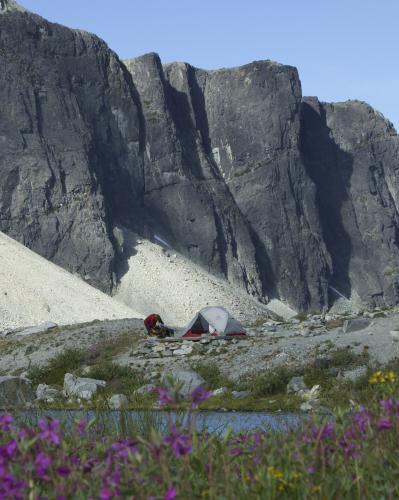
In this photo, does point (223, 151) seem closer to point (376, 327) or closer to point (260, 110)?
point (260, 110)

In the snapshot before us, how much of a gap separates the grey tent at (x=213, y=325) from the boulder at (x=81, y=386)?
14.1 meters

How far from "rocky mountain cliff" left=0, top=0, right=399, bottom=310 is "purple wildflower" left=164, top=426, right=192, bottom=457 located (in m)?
122

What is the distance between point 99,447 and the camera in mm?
6051

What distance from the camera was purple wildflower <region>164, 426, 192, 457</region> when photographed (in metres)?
5.31

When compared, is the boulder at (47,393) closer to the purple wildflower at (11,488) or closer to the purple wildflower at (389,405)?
the purple wildflower at (389,405)

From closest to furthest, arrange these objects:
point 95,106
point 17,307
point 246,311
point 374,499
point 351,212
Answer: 1. point 374,499
2. point 17,307
3. point 246,311
4. point 95,106
5. point 351,212

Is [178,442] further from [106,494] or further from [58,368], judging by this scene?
[58,368]

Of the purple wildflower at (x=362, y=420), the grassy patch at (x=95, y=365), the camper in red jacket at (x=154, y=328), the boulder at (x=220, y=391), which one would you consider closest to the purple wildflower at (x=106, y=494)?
the purple wildflower at (x=362, y=420)

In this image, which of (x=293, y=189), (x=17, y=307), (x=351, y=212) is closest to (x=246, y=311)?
(x=17, y=307)

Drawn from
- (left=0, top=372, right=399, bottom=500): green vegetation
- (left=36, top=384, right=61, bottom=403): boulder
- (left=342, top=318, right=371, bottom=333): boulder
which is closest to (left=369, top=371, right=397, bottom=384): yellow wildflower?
(left=0, top=372, right=399, bottom=500): green vegetation

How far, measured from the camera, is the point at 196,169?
519 ft

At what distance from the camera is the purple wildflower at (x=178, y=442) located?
17.4 ft

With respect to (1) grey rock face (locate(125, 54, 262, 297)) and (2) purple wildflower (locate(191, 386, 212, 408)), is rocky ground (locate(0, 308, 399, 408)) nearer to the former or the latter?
(2) purple wildflower (locate(191, 386, 212, 408))

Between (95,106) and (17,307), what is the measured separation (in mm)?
51952
